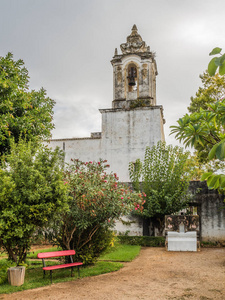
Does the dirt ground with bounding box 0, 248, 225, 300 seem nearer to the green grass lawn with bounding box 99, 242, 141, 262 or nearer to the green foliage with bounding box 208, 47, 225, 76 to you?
the green grass lawn with bounding box 99, 242, 141, 262

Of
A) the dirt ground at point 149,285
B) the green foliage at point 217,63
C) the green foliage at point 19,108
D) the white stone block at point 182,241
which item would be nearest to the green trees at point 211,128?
the green foliage at point 217,63

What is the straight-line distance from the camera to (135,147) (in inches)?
908

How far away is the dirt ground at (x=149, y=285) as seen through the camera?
646 centimetres

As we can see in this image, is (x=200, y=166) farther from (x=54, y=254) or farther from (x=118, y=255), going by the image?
(x=54, y=254)

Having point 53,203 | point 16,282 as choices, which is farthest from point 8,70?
point 16,282

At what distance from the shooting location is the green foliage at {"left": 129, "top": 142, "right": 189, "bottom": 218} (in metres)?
15.0

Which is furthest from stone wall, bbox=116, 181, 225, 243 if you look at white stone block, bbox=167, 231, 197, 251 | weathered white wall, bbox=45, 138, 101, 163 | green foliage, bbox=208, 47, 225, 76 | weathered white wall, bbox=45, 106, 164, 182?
green foliage, bbox=208, 47, 225, 76

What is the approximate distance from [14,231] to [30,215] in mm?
496

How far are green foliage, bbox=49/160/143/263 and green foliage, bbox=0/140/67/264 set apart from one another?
0.77 meters

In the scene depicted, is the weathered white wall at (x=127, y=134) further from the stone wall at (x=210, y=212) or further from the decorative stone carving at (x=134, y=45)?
the stone wall at (x=210, y=212)

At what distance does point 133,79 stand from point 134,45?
3320 millimetres

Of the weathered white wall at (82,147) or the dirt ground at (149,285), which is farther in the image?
the weathered white wall at (82,147)

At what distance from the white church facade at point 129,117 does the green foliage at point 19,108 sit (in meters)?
11.6

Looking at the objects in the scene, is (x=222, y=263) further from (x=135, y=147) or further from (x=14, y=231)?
(x=135, y=147)
